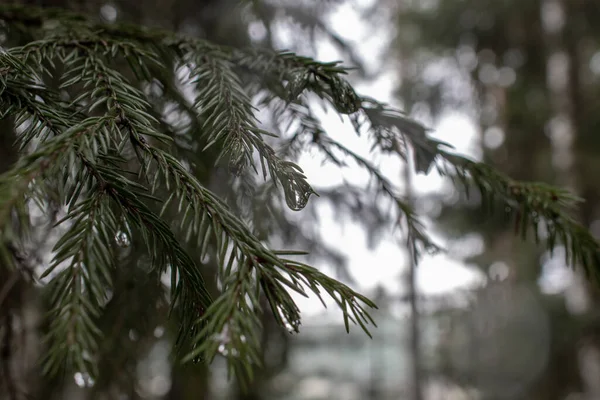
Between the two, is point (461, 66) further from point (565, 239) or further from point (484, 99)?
point (565, 239)

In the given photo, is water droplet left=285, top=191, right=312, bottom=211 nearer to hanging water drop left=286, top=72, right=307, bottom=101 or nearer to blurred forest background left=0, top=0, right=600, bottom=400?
hanging water drop left=286, top=72, right=307, bottom=101

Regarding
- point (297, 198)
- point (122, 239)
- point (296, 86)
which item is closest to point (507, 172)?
point (296, 86)

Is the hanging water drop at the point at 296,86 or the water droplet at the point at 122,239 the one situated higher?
the hanging water drop at the point at 296,86

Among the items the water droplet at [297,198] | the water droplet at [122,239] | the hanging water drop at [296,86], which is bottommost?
the water droplet at [122,239]

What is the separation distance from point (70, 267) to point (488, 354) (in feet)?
21.0

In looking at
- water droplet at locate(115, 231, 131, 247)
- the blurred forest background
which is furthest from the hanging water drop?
the blurred forest background

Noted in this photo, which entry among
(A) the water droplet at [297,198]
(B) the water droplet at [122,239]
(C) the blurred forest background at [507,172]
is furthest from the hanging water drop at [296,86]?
(C) the blurred forest background at [507,172]

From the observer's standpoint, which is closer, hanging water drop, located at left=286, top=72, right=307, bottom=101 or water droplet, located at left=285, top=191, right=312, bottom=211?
water droplet, located at left=285, top=191, right=312, bottom=211

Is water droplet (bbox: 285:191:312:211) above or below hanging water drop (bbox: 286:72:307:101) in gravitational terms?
below

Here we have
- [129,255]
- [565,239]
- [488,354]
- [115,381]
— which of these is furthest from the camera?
[488,354]

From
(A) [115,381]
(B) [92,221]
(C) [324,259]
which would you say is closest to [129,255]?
(A) [115,381]

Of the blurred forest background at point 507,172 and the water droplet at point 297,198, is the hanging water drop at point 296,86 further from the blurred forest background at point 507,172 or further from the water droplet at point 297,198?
the blurred forest background at point 507,172

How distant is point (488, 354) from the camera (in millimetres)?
6141

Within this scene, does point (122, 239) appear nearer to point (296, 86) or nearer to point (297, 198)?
point (297, 198)
